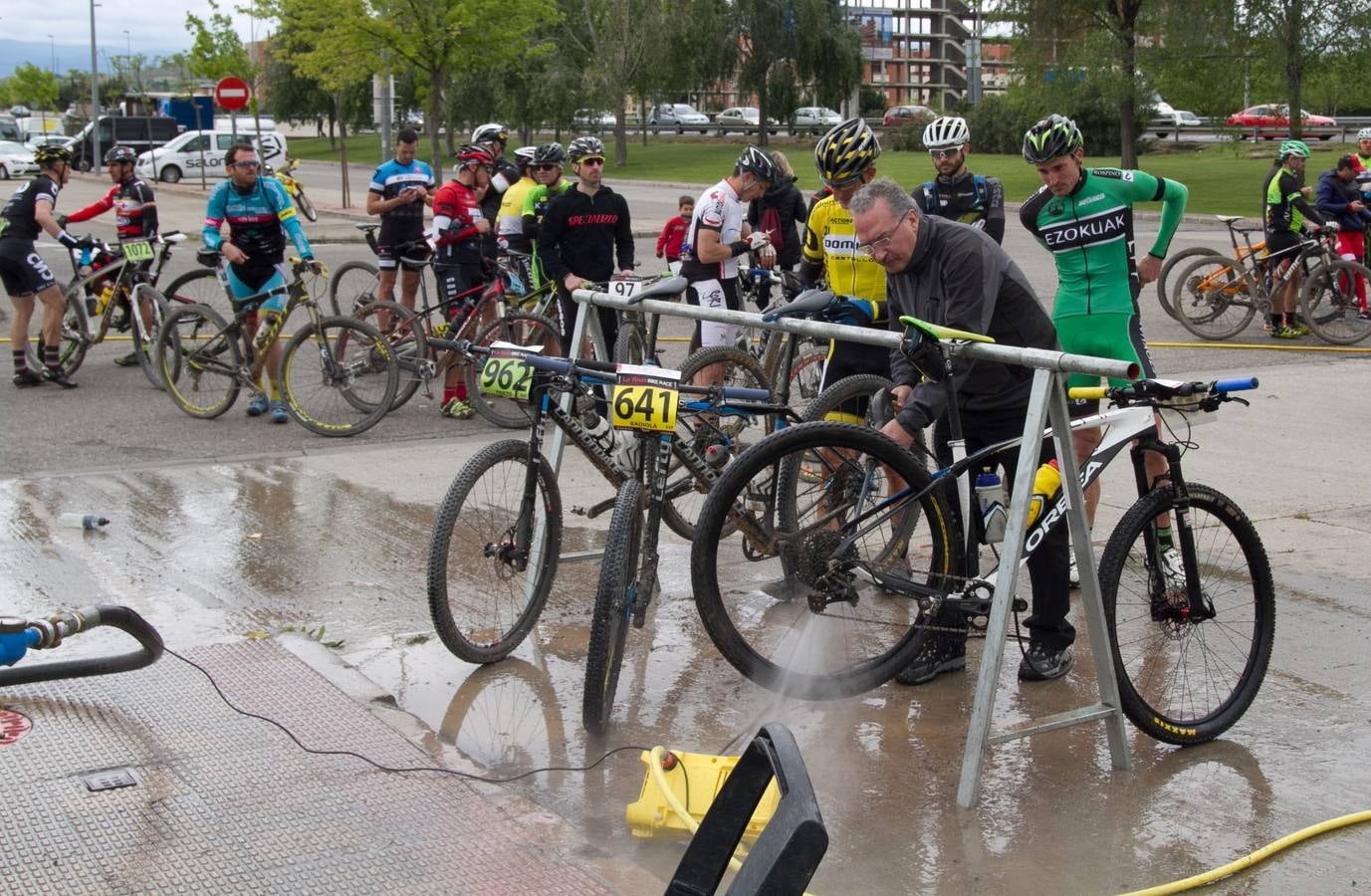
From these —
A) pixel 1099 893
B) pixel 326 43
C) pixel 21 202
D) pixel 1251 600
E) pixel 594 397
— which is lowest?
pixel 1099 893

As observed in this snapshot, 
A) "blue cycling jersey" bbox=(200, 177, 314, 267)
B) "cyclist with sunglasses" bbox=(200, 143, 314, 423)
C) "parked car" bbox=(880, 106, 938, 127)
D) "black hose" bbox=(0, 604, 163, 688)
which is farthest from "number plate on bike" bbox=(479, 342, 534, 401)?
"parked car" bbox=(880, 106, 938, 127)

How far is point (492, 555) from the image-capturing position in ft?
18.2

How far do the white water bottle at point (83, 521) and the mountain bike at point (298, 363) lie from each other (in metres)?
2.53

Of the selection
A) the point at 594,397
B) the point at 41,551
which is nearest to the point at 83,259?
the point at 41,551

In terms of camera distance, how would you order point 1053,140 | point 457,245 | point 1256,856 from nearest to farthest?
1. point 1256,856
2. point 1053,140
3. point 457,245

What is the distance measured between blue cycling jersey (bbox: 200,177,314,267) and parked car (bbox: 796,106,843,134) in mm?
61968

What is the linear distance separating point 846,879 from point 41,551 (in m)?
4.66

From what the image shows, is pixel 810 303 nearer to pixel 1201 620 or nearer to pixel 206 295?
pixel 1201 620

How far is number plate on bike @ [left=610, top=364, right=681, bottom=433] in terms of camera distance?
497 centimetres

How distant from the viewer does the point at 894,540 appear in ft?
16.1

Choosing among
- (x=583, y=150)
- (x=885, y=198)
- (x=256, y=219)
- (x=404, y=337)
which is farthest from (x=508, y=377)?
(x=256, y=219)

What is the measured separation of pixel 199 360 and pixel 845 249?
519cm

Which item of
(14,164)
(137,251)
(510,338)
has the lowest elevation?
(510,338)

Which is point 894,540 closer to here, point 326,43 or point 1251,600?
point 1251,600
